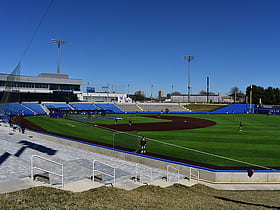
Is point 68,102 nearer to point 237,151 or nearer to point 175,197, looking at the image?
point 237,151

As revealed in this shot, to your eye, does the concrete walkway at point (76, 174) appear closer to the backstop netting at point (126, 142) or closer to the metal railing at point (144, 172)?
the metal railing at point (144, 172)

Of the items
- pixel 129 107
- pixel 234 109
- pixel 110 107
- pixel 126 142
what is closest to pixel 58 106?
pixel 110 107

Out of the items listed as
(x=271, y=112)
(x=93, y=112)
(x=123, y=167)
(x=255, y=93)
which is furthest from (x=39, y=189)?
(x=255, y=93)

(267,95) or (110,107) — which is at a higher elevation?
(267,95)

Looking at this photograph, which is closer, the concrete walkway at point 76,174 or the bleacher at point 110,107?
the concrete walkway at point 76,174

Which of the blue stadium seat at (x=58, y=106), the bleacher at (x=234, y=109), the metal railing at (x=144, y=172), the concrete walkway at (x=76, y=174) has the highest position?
the blue stadium seat at (x=58, y=106)

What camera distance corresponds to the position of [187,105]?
91.6 m

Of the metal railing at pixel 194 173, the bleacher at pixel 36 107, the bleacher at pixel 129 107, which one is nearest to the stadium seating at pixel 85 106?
the bleacher at pixel 129 107

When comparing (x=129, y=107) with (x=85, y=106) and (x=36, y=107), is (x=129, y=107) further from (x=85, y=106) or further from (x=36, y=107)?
(x=36, y=107)

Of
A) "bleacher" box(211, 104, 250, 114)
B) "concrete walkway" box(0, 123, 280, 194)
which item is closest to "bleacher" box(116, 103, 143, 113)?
"bleacher" box(211, 104, 250, 114)

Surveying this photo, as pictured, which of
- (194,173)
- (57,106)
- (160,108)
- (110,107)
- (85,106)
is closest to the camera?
(194,173)

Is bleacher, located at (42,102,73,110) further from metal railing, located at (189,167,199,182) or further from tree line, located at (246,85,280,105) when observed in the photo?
tree line, located at (246,85,280,105)

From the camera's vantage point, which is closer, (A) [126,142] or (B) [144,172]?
(B) [144,172]

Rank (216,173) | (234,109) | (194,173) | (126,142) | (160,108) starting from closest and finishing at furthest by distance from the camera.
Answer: (216,173) → (194,173) → (126,142) → (234,109) → (160,108)
